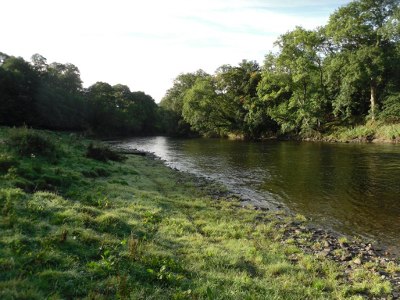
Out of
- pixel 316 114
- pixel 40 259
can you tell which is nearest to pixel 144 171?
pixel 40 259

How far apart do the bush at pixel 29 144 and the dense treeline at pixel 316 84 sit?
174ft

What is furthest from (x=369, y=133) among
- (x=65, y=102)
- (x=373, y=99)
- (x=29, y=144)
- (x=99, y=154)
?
(x=65, y=102)

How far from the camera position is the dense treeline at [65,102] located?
6769cm

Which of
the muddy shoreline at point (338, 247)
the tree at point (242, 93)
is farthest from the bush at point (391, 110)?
the muddy shoreline at point (338, 247)

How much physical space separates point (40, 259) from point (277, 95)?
7237 cm

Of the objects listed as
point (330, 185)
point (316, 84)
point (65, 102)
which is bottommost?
point (330, 185)

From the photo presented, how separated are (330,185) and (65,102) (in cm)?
8167

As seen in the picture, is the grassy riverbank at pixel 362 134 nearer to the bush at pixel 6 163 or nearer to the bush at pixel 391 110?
the bush at pixel 391 110

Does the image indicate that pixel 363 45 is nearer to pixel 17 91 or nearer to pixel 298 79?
pixel 298 79

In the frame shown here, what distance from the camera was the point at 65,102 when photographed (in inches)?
3445

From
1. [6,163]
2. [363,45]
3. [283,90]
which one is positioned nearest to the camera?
[6,163]

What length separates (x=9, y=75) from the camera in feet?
217

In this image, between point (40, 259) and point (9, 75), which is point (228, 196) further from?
point (9, 75)

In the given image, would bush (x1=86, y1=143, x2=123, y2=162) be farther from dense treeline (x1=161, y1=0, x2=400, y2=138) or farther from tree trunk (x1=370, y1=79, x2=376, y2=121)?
tree trunk (x1=370, y1=79, x2=376, y2=121)
